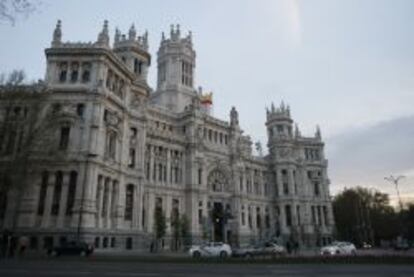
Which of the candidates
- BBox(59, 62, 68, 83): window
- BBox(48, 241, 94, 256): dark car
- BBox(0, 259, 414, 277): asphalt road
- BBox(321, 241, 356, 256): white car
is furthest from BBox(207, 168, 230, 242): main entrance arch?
BBox(0, 259, 414, 277): asphalt road

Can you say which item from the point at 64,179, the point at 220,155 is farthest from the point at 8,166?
the point at 220,155

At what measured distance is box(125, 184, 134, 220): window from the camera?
172ft

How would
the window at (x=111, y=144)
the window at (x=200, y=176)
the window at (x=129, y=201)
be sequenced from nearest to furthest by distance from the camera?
the window at (x=111, y=144) < the window at (x=129, y=201) < the window at (x=200, y=176)

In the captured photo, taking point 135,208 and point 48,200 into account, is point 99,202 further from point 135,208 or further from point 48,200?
point 135,208

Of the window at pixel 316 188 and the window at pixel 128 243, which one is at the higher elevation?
the window at pixel 316 188

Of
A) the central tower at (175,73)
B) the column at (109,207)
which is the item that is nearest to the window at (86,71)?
the column at (109,207)

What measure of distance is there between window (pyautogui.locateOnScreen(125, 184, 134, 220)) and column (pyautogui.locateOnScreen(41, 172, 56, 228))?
38.1 feet

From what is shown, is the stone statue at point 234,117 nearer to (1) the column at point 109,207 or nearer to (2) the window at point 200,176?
(2) the window at point 200,176

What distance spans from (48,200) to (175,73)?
4601cm

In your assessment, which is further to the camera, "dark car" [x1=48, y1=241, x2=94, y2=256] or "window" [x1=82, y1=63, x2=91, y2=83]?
"window" [x1=82, y1=63, x2=91, y2=83]

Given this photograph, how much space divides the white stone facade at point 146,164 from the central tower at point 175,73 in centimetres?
25

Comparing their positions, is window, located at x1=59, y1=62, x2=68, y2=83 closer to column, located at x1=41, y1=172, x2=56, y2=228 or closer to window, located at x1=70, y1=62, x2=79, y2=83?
window, located at x1=70, y1=62, x2=79, y2=83

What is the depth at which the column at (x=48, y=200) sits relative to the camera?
140ft

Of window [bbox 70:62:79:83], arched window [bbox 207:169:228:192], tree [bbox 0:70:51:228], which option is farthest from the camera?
arched window [bbox 207:169:228:192]
